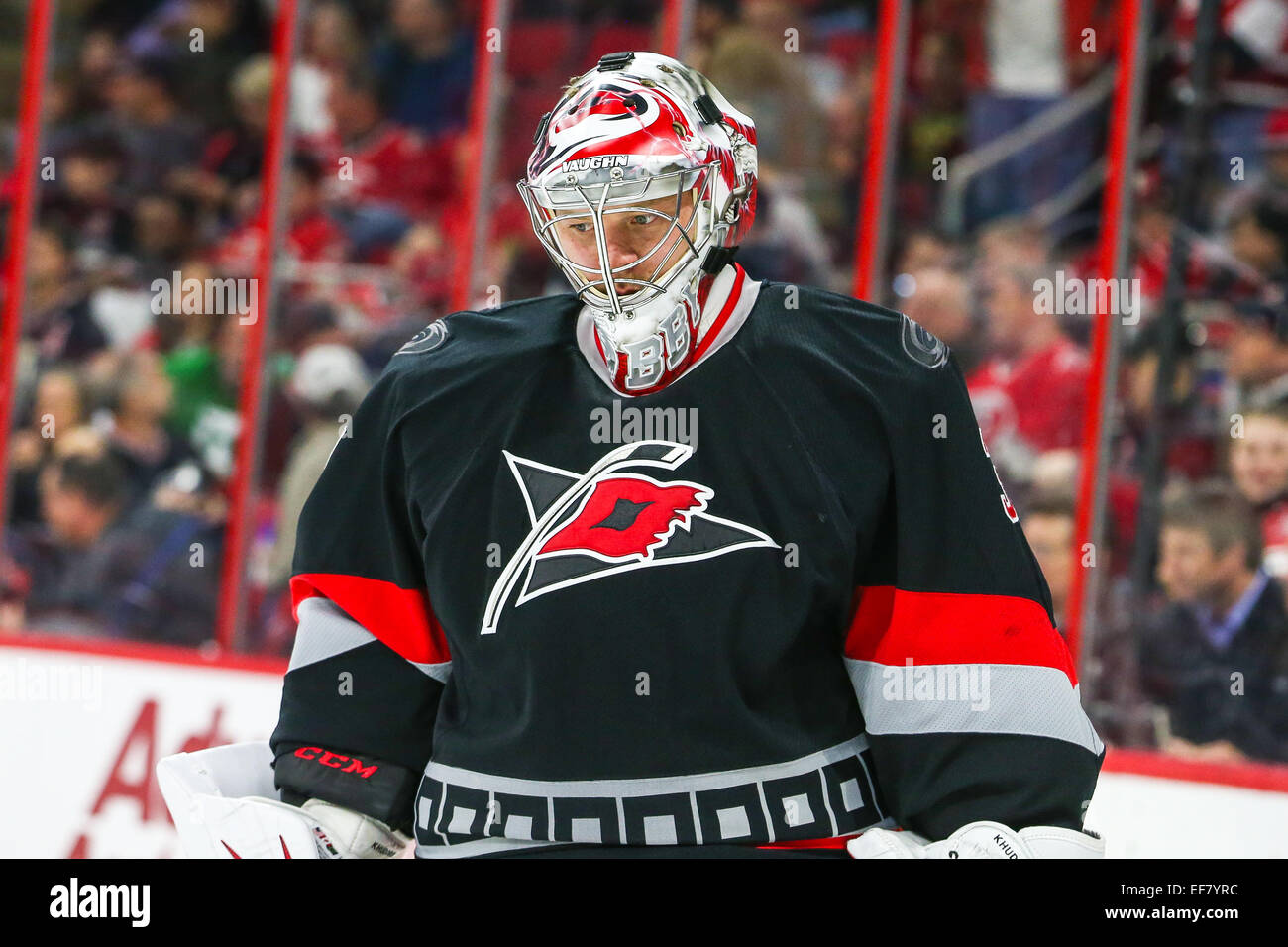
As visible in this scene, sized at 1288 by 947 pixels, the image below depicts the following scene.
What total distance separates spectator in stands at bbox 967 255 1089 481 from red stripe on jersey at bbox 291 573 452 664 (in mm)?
2032

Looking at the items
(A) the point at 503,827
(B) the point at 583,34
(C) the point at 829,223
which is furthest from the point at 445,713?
(B) the point at 583,34

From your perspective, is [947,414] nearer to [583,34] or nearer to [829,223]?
[829,223]

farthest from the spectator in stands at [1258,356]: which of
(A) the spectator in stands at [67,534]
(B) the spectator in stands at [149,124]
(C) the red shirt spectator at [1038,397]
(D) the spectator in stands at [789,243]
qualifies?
(B) the spectator in stands at [149,124]

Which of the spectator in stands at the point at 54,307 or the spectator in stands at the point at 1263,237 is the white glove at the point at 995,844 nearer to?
the spectator in stands at the point at 1263,237

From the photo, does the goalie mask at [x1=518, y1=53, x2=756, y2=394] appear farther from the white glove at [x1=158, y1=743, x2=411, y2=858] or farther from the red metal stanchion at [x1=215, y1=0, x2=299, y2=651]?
the red metal stanchion at [x1=215, y1=0, x2=299, y2=651]

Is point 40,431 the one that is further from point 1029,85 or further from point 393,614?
point 393,614

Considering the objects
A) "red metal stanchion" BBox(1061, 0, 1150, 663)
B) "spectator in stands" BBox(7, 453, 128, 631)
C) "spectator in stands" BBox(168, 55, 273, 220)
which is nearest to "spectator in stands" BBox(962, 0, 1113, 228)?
"red metal stanchion" BBox(1061, 0, 1150, 663)

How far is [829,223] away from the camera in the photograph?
3.72 m

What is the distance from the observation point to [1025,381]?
3.41 meters

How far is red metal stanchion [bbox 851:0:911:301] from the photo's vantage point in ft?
11.9

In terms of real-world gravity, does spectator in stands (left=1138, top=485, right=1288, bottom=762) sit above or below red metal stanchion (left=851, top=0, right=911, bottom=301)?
below

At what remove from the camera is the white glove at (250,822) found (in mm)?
1461

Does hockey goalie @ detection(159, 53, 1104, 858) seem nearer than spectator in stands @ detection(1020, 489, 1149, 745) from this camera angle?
Yes

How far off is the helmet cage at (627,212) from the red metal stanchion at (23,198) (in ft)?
10.4
